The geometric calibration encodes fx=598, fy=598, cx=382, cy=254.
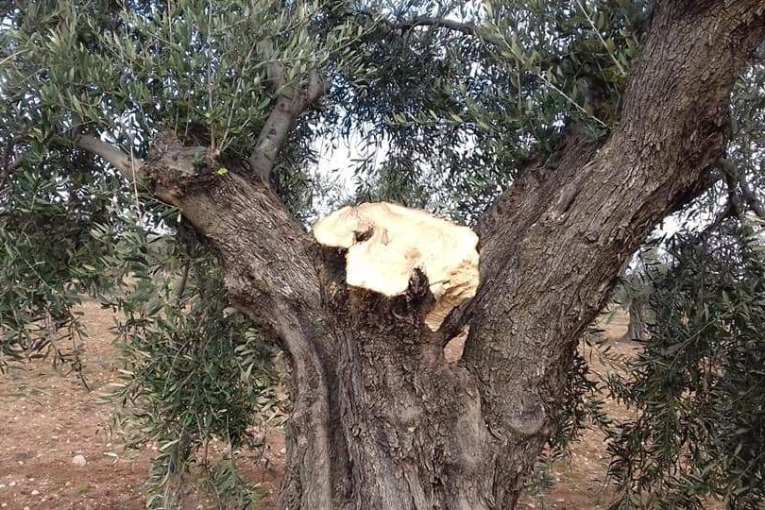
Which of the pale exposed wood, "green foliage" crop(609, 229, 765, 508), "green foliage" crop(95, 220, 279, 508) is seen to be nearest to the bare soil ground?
"green foliage" crop(609, 229, 765, 508)

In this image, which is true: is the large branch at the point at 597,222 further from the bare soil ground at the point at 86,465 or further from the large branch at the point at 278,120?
the bare soil ground at the point at 86,465

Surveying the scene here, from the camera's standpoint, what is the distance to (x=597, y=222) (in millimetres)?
2541

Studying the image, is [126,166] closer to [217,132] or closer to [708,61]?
[217,132]

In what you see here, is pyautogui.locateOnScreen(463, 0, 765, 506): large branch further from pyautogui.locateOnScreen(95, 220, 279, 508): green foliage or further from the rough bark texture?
pyautogui.locateOnScreen(95, 220, 279, 508): green foliage

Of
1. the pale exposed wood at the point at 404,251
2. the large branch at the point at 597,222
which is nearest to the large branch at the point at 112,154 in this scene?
the pale exposed wood at the point at 404,251

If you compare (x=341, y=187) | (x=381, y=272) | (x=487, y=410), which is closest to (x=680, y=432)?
(x=487, y=410)

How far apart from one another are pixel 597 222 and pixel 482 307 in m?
0.61

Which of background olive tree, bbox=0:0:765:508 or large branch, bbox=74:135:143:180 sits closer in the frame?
background olive tree, bbox=0:0:765:508

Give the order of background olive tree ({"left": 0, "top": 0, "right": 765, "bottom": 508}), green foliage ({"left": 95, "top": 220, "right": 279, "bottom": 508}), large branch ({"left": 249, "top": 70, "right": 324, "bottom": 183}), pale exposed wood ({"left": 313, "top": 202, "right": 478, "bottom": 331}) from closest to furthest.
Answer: pale exposed wood ({"left": 313, "top": 202, "right": 478, "bottom": 331}) → background olive tree ({"left": 0, "top": 0, "right": 765, "bottom": 508}) → green foliage ({"left": 95, "top": 220, "right": 279, "bottom": 508}) → large branch ({"left": 249, "top": 70, "right": 324, "bottom": 183})

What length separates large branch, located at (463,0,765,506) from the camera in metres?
2.42

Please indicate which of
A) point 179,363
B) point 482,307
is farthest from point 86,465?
point 482,307

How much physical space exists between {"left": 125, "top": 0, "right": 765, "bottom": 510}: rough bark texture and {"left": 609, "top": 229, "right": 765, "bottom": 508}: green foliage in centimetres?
59

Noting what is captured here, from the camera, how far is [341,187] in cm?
437

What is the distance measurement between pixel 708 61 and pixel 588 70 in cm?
71
